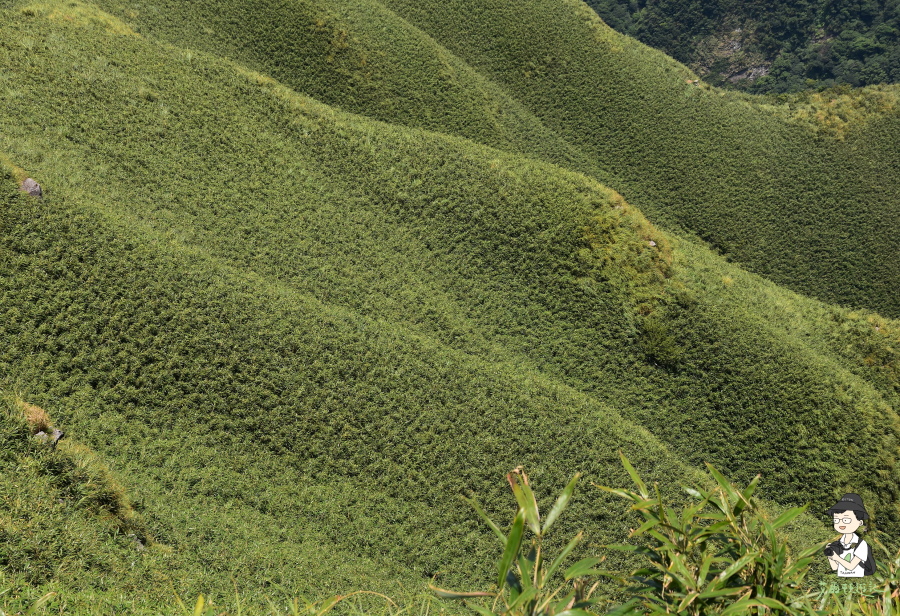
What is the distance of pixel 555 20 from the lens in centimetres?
4003

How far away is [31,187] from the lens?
47.4ft

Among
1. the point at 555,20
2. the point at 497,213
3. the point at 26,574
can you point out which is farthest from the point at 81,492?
the point at 555,20

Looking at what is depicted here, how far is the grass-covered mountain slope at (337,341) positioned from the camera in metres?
11.8

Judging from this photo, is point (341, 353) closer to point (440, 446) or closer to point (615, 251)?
point (440, 446)

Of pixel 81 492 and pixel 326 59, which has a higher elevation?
pixel 326 59

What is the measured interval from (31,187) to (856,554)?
19627 mm

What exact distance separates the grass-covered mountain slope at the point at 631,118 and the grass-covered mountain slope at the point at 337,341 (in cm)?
772

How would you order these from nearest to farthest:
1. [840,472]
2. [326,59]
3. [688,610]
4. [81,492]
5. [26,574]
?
[688,610]
[26,574]
[81,492]
[840,472]
[326,59]

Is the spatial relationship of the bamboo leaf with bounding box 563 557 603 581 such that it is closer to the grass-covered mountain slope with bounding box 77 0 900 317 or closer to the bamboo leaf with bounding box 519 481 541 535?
the bamboo leaf with bounding box 519 481 541 535

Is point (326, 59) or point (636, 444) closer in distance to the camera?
point (636, 444)

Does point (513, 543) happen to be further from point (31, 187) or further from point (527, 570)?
point (31, 187)

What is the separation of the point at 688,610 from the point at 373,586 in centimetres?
940

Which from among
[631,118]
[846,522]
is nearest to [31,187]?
[846,522]

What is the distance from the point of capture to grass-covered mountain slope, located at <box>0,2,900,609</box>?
1180 cm
